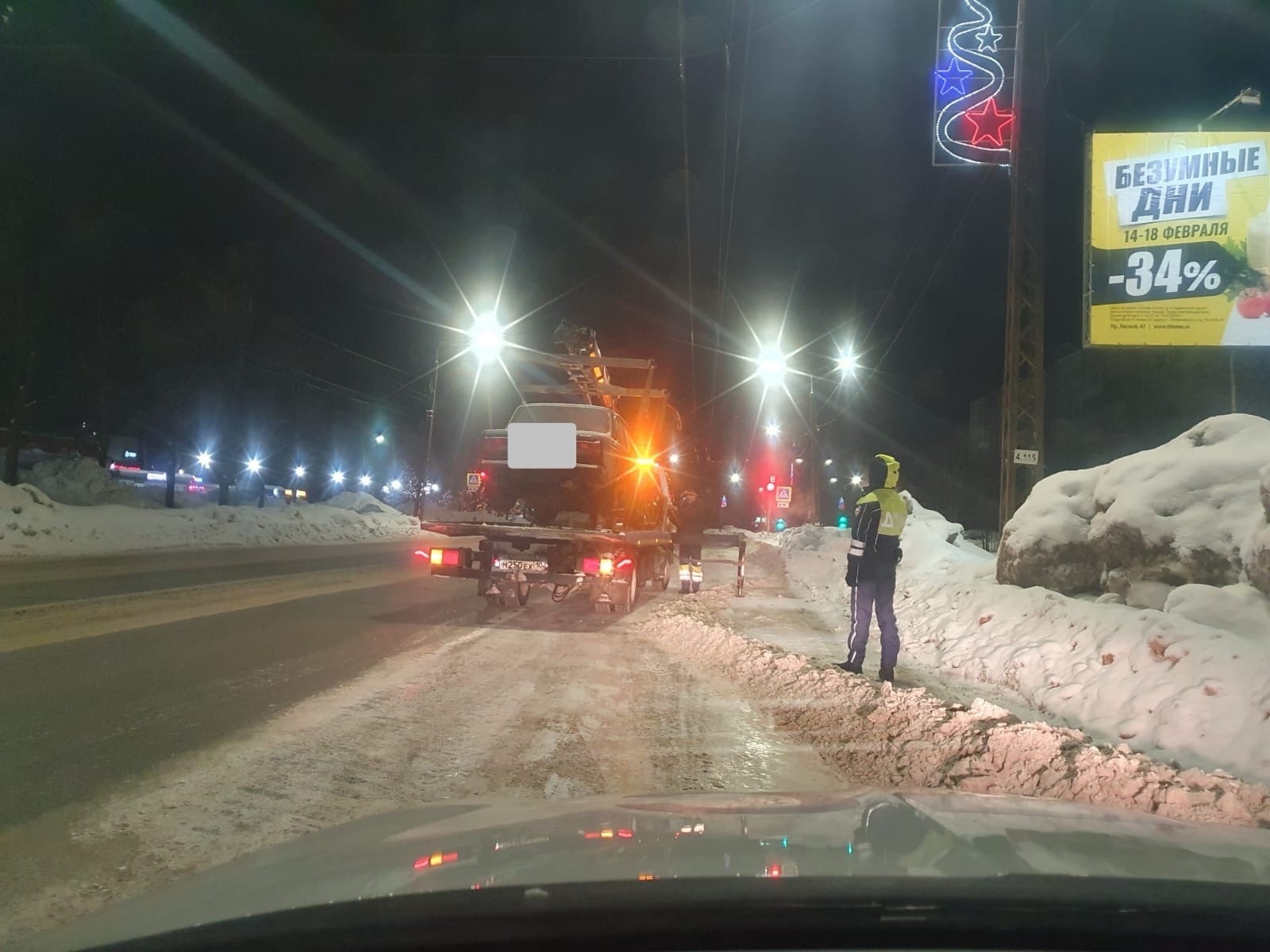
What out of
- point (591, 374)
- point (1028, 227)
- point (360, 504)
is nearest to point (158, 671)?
point (591, 374)

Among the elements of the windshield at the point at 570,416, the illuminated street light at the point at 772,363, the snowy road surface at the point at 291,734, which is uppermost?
the illuminated street light at the point at 772,363

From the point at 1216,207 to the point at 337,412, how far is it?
122 ft

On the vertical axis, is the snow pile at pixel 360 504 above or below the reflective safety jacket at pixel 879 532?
above

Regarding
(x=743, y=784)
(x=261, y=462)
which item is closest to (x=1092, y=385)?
(x=261, y=462)

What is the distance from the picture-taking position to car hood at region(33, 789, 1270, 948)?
2.54 m

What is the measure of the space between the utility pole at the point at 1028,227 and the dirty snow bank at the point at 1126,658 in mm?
3232

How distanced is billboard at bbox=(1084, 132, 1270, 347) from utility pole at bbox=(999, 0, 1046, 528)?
420cm

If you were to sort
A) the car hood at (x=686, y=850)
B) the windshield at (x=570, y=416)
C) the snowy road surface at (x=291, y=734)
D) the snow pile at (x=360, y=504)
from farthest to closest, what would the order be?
1. the snow pile at (x=360, y=504)
2. the windshield at (x=570, y=416)
3. the snowy road surface at (x=291, y=734)
4. the car hood at (x=686, y=850)

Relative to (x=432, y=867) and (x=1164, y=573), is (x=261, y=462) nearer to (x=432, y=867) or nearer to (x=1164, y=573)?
(x=1164, y=573)

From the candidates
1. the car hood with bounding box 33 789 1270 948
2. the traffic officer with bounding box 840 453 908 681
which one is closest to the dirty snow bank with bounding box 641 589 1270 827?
the traffic officer with bounding box 840 453 908 681

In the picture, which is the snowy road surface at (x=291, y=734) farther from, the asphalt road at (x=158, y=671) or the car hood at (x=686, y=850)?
the car hood at (x=686, y=850)

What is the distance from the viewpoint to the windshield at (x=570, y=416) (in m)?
13.5

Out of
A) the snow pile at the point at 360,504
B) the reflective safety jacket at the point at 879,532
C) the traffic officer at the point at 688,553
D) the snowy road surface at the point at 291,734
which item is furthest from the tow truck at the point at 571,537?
the snow pile at the point at 360,504

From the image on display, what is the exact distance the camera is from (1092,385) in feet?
127
